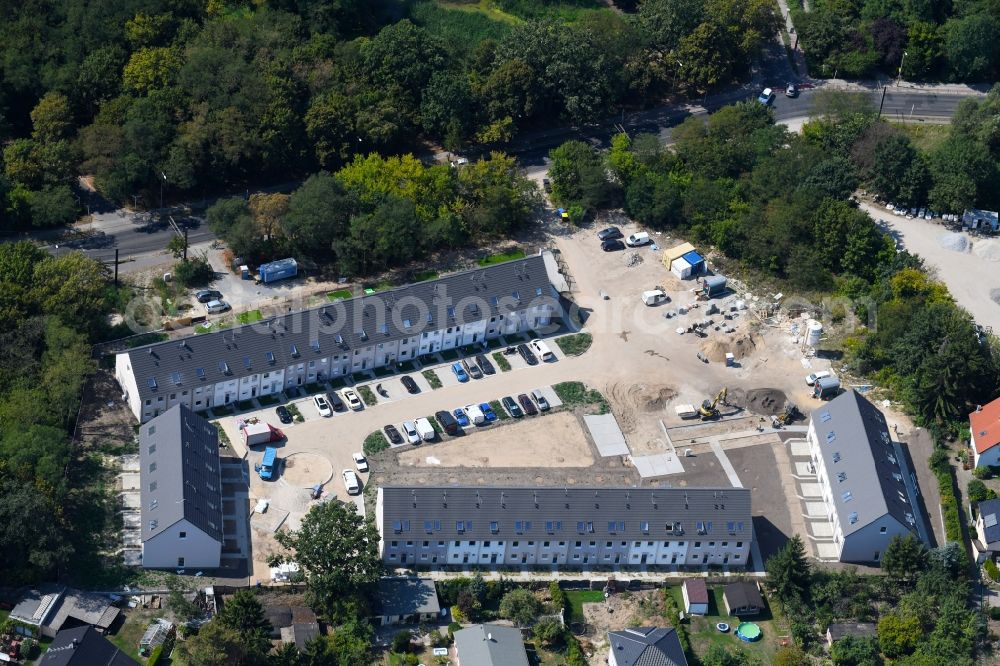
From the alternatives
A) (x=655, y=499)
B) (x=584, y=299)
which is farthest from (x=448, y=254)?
(x=655, y=499)

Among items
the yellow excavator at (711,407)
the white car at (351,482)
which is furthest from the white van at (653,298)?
the white car at (351,482)

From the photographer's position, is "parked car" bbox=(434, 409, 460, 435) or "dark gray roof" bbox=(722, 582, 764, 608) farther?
"parked car" bbox=(434, 409, 460, 435)

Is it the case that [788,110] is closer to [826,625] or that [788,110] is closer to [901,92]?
[901,92]

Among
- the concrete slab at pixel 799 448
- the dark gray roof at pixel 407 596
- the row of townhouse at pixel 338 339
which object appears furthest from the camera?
the concrete slab at pixel 799 448

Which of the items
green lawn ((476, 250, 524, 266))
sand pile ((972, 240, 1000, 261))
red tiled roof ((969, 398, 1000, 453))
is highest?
sand pile ((972, 240, 1000, 261))

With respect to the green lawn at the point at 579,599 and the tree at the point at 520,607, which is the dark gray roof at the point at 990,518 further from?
the tree at the point at 520,607

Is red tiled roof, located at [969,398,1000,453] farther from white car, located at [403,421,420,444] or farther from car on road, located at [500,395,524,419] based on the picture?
white car, located at [403,421,420,444]

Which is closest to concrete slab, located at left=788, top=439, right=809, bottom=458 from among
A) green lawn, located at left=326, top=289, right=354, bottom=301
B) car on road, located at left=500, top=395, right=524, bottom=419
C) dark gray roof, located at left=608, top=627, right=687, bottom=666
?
car on road, located at left=500, top=395, right=524, bottom=419
